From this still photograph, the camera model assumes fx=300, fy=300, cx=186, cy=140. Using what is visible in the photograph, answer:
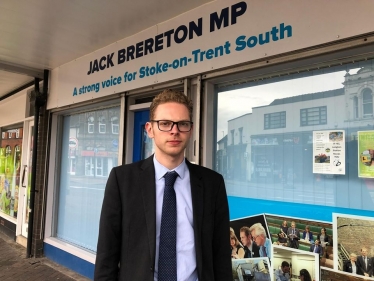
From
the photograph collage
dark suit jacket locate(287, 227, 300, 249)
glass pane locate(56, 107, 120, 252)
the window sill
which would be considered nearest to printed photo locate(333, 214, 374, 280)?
the photograph collage

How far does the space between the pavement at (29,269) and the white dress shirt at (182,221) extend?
143 inches

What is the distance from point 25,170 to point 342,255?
6430 millimetres

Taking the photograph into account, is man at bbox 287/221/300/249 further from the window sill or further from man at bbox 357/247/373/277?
the window sill

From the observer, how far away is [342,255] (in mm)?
2260

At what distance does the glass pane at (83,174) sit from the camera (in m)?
4.66

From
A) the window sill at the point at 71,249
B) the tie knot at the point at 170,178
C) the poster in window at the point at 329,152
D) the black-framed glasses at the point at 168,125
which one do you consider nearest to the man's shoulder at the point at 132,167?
the tie knot at the point at 170,178

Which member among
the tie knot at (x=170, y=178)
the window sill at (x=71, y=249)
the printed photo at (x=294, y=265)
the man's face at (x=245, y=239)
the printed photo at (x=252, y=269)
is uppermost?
the tie knot at (x=170, y=178)

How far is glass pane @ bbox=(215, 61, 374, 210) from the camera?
7.57 feet

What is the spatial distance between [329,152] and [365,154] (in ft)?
0.83

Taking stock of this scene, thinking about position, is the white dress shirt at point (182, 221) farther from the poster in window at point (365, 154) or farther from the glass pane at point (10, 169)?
the glass pane at point (10, 169)

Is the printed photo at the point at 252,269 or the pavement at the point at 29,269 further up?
the printed photo at the point at 252,269

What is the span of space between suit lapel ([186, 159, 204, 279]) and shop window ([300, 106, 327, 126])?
140cm

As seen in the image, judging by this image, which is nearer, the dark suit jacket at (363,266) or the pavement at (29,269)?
the dark suit jacket at (363,266)

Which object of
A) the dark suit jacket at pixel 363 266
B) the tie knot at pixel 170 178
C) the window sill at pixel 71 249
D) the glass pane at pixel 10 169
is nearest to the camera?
the tie knot at pixel 170 178
